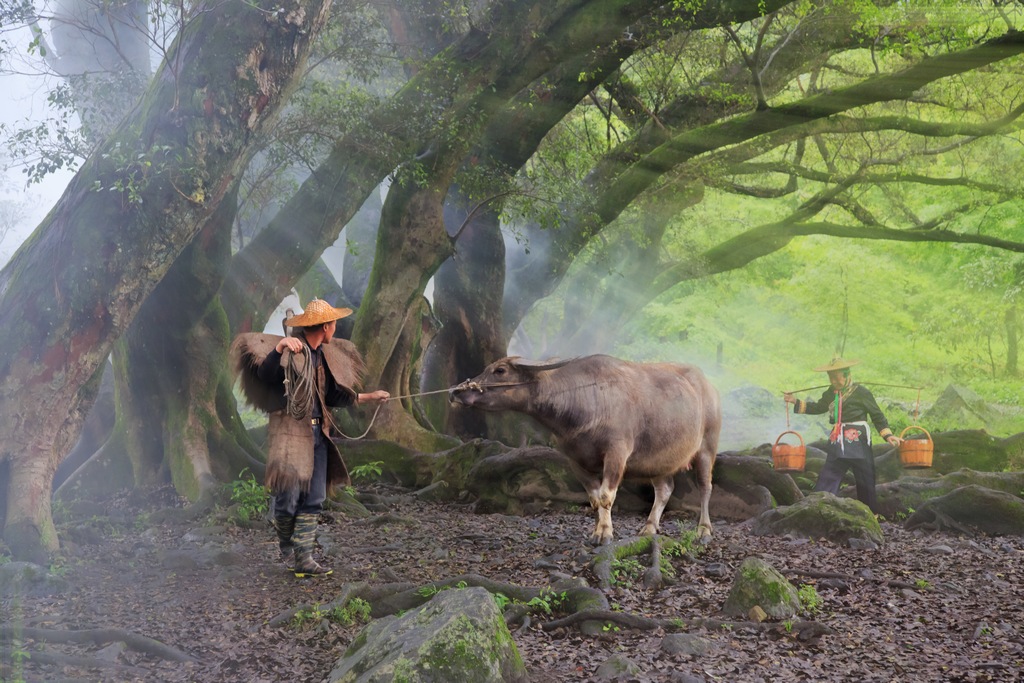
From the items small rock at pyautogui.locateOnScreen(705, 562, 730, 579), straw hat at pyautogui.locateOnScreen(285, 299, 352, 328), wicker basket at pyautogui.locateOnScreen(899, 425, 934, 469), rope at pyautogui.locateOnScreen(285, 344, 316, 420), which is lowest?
small rock at pyautogui.locateOnScreen(705, 562, 730, 579)

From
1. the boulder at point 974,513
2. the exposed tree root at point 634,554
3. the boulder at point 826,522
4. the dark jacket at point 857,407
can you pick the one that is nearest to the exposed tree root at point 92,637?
the exposed tree root at point 634,554

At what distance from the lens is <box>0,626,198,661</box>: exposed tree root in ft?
18.3

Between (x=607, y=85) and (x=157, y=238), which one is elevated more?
(x=607, y=85)

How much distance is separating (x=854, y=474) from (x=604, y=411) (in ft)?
14.6

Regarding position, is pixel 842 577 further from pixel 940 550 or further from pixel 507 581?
pixel 507 581

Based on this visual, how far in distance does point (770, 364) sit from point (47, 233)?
29.4m

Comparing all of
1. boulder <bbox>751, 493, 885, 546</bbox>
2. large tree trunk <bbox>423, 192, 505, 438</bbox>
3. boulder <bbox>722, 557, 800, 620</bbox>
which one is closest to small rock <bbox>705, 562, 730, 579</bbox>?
boulder <bbox>722, 557, 800, 620</bbox>

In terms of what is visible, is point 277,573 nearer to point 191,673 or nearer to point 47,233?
point 191,673

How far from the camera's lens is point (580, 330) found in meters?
24.0

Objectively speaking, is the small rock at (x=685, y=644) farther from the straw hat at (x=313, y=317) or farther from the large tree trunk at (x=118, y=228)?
the large tree trunk at (x=118, y=228)

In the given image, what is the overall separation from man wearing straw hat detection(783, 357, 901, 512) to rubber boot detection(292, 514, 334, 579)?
5.58 metres

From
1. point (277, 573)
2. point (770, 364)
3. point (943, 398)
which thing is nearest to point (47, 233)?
point (277, 573)

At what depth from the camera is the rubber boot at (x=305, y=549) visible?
7293mm

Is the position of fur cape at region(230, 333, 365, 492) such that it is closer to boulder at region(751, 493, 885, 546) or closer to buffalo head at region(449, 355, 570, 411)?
buffalo head at region(449, 355, 570, 411)
